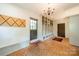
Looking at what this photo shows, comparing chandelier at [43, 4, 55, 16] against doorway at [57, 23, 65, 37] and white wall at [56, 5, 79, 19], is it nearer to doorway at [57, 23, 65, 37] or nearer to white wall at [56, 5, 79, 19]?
white wall at [56, 5, 79, 19]

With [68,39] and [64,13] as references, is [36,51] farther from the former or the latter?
[64,13]

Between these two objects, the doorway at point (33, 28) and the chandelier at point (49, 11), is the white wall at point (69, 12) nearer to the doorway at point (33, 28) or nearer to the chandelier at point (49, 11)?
the chandelier at point (49, 11)

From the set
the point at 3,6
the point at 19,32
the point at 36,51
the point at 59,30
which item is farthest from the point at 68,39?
the point at 3,6

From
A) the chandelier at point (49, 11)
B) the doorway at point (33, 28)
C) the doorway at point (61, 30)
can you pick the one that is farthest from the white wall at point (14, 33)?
the doorway at point (61, 30)

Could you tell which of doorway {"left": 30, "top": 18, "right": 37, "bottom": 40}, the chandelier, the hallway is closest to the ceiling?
the chandelier

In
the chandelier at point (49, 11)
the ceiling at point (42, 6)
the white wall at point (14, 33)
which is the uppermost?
the ceiling at point (42, 6)

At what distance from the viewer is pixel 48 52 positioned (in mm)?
1668

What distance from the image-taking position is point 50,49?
5.61 ft

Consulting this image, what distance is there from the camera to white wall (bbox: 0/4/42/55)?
1509mm

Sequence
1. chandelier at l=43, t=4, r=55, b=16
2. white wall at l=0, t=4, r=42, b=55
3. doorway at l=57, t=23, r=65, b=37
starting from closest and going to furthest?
white wall at l=0, t=4, r=42, b=55 < chandelier at l=43, t=4, r=55, b=16 < doorway at l=57, t=23, r=65, b=37

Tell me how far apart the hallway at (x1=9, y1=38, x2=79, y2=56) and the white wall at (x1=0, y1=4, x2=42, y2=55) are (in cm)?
14

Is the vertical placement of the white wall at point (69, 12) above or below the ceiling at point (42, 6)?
below

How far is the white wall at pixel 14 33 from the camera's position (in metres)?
1.51

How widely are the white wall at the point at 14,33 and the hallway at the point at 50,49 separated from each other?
0.46ft
